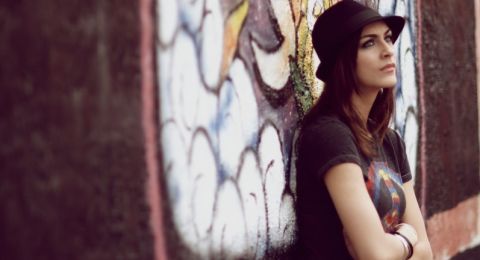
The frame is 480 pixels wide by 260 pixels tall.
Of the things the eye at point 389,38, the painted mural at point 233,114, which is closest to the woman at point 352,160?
the eye at point 389,38

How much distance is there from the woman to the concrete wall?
0.23 m

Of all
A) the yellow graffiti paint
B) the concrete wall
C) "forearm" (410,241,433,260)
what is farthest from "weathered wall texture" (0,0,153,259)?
"forearm" (410,241,433,260)

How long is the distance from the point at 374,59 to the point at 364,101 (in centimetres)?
19

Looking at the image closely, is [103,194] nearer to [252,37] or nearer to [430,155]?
[252,37]

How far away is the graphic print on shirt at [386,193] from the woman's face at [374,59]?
0.35 m

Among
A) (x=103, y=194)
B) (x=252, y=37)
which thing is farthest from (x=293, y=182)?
(x=103, y=194)

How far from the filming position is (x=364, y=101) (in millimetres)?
3154

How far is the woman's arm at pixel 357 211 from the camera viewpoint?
2742 millimetres

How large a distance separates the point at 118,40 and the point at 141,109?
0.23 metres

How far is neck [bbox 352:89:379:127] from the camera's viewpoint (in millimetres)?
3107

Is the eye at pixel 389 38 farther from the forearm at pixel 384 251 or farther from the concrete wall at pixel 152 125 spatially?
the forearm at pixel 384 251

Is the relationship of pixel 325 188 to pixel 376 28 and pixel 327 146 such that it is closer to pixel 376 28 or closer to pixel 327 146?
pixel 327 146

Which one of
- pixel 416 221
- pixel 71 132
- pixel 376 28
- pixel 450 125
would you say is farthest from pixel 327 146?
pixel 450 125

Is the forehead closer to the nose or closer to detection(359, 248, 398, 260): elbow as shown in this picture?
the nose
